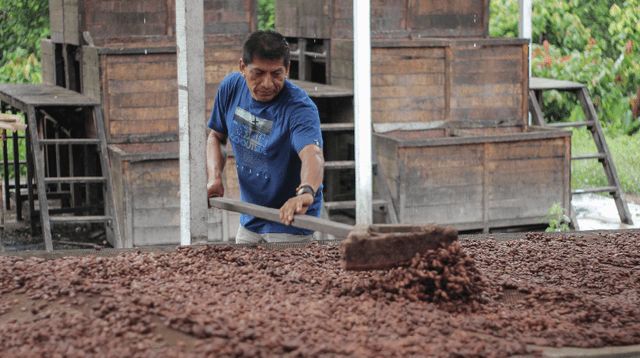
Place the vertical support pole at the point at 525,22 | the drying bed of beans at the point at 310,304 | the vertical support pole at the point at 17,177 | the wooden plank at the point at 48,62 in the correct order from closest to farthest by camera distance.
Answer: the drying bed of beans at the point at 310,304, the vertical support pole at the point at 17,177, the vertical support pole at the point at 525,22, the wooden plank at the point at 48,62

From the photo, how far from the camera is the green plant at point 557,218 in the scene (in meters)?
7.36

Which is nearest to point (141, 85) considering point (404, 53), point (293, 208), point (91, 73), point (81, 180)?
point (91, 73)

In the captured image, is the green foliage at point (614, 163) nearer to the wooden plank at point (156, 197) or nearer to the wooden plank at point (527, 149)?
the wooden plank at point (527, 149)

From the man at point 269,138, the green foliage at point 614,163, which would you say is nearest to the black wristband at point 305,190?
the man at point 269,138

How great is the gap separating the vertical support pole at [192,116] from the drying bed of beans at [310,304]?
29 cm

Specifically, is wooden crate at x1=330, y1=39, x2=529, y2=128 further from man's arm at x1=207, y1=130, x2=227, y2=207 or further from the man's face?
the man's face

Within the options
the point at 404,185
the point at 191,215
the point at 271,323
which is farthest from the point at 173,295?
the point at 404,185

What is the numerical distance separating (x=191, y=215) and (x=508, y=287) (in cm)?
166

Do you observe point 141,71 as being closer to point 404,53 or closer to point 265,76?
point 404,53

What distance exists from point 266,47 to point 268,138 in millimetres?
487

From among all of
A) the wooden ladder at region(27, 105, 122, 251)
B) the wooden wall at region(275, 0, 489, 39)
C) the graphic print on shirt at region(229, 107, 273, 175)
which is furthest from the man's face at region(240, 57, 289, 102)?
the wooden wall at region(275, 0, 489, 39)

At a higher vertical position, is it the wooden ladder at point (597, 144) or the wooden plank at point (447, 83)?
the wooden plank at point (447, 83)

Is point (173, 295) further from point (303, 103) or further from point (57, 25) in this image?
point (57, 25)

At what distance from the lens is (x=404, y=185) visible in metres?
7.21
